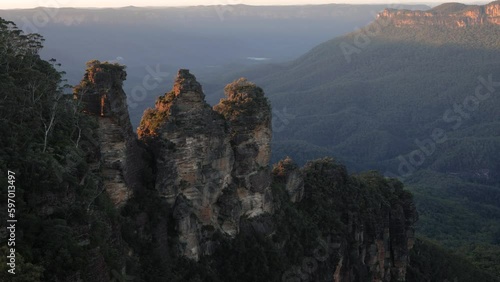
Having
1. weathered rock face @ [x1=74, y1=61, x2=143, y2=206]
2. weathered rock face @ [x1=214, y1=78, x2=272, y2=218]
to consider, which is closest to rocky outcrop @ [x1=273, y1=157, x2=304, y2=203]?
weathered rock face @ [x1=214, y1=78, x2=272, y2=218]

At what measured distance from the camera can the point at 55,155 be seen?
1983 centimetres

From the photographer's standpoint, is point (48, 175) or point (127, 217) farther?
point (127, 217)

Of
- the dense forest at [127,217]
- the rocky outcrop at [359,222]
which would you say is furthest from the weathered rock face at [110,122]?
the rocky outcrop at [359,222]

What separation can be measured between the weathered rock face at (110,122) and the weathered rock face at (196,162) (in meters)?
2.57

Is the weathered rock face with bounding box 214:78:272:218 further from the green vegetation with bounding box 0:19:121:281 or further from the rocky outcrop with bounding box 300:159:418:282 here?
the green vegetation with bounding box 0:19:121:281

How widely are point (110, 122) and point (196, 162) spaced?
5.64m

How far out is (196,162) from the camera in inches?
1180

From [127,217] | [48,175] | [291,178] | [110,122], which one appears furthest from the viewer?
[291,178]

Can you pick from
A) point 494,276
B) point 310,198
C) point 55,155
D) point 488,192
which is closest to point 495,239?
point 494,276

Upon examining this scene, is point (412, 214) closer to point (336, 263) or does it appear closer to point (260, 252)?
point (336, 263)

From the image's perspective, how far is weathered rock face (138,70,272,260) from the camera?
29312 mm

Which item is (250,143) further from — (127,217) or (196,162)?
(127,217)

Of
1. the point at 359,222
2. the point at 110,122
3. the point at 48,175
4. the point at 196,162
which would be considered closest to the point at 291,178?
the point at 359,222

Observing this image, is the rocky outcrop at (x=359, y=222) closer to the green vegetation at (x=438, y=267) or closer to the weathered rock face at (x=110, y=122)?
the green vegetation at (x=438, y=267)
